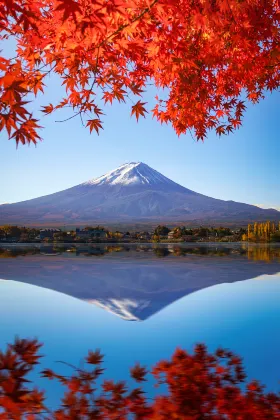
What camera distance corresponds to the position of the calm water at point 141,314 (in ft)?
10.3

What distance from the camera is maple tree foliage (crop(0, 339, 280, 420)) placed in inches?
83.0

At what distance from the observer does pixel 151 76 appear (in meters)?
5.37

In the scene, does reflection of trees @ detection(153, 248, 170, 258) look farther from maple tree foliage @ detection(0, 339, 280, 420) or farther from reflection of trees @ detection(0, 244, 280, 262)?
maple tree foliage @ detection(0, 339, 280, 420)

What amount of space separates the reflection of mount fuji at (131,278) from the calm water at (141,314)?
0.02 metres

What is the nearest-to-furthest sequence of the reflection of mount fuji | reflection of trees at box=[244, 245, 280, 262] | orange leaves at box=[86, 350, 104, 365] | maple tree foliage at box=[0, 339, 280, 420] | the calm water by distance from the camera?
maple tree foliage at box=[0, 339, 280, 420], orange leaves at box=[86, 350, 104, 365], the calm water, the reflection of mount fuji, reflection of trees at box=[244, 245, 280, 262]

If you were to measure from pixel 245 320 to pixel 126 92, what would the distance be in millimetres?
2820

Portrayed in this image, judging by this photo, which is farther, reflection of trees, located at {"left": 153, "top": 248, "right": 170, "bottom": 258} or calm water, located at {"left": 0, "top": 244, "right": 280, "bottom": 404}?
reflection of trees, located at {"left": 153, "top": 248, "right": 170, "bottom": 258}

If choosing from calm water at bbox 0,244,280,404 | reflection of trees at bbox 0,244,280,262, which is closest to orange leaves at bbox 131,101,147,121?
calm water at bbox 0,244,280,404

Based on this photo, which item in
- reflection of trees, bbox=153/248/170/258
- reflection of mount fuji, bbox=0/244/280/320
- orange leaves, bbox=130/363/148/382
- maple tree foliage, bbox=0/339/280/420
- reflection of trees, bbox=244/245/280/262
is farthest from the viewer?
reflection of trees, bbox=153/248/170/258

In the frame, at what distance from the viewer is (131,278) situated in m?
6.71

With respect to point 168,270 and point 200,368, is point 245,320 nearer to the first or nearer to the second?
point 200,368

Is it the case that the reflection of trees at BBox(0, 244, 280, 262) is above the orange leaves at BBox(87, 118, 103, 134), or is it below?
below

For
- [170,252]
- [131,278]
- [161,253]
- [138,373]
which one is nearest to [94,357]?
[138,373]

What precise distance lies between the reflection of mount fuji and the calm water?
0.05 ft
